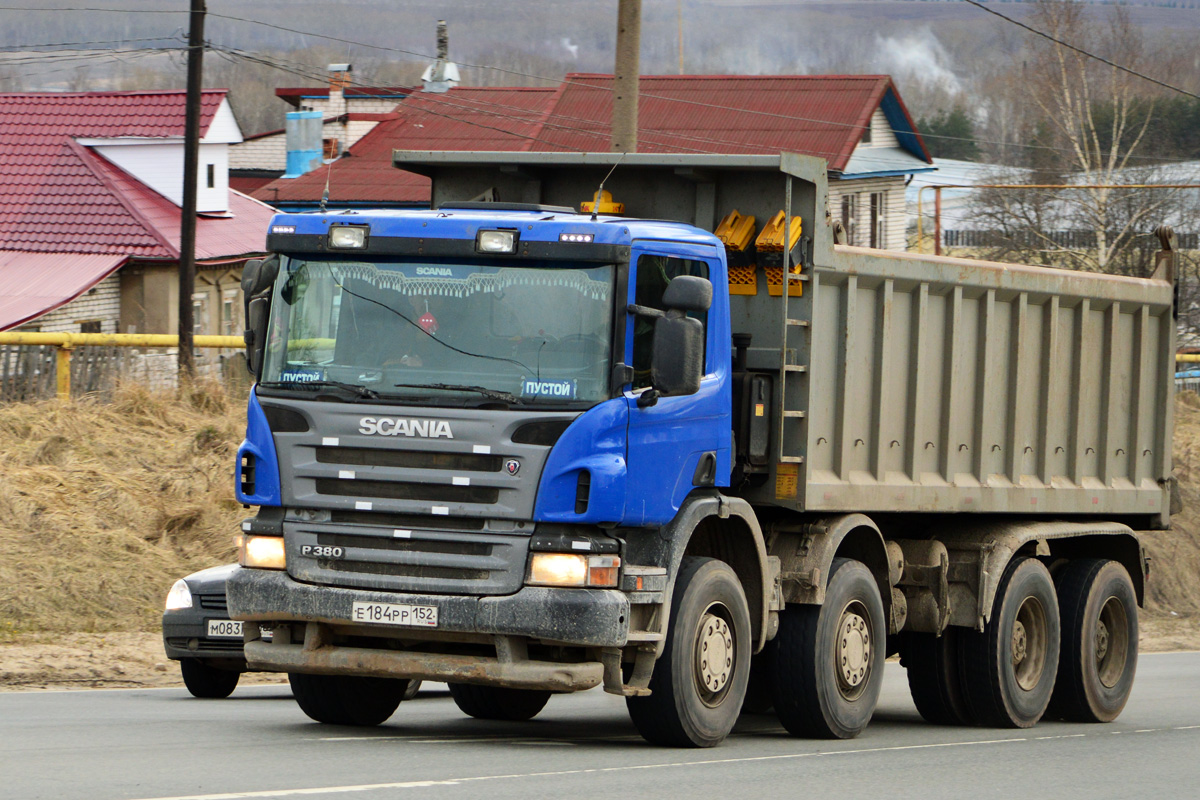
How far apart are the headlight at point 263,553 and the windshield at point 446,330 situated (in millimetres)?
804

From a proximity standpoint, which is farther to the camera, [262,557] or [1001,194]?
[1001,194]

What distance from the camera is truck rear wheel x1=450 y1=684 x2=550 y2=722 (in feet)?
36.4

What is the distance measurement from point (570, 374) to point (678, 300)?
2.11 feet

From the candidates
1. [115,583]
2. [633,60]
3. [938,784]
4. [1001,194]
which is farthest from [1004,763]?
[1001,194]

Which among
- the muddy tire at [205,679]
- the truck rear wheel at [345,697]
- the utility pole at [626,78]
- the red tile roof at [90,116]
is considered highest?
the red tile roof at [90,116]

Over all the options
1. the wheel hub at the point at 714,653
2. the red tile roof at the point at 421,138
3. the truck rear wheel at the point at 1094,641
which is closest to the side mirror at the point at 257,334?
the wheel hub at the point at 714,653

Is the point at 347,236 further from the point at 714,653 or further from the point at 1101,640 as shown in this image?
the point at 1101,640

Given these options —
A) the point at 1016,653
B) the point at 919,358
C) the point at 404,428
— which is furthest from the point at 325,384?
the point at 1016,653

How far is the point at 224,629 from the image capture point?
11.4 metres

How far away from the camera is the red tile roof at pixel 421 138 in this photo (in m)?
48.7

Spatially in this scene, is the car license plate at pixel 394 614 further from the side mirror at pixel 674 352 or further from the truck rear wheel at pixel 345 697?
the side mirror at pixel 674 352

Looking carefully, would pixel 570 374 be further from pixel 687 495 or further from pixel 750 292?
pixel 750 292

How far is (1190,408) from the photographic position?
37750 millimetres

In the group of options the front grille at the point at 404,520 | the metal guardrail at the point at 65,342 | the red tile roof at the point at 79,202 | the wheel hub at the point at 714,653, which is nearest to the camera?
the front grille at the point at 404,520
